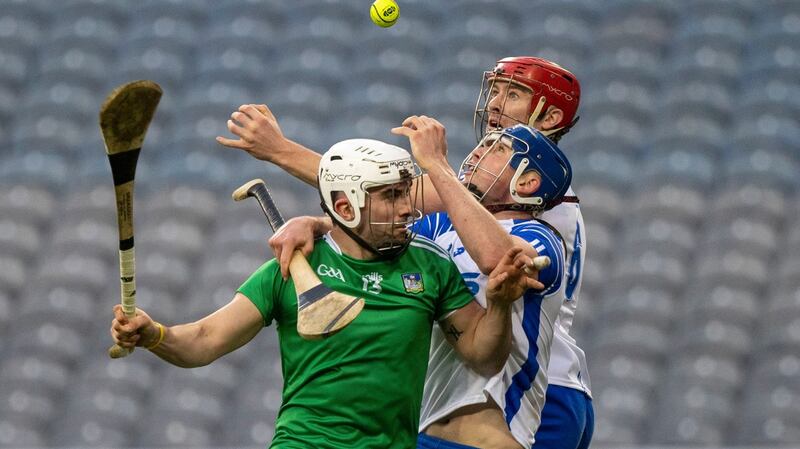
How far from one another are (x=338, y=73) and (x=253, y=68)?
500mm

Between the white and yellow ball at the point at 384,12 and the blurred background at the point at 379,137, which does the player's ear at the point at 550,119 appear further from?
the blurred background at the point at 379,137

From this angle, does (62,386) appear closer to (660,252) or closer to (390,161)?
(660,252)

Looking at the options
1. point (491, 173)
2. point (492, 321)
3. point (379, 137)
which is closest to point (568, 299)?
point (491, 173)

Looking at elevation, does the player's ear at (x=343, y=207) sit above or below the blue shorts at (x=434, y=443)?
above

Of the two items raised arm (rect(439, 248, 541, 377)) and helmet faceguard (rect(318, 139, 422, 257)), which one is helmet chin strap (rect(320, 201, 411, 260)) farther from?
raised arm (rect(439, 248, 541, 377))

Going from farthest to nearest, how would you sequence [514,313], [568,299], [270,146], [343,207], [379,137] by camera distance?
[379,137] < [568,299] < [270,146] < [514,313] < [343,207]

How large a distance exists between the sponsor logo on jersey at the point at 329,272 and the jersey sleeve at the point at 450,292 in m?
0.25

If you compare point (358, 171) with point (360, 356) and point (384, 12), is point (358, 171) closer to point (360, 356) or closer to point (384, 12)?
point (360, 356)

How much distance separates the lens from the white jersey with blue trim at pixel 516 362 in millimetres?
3383

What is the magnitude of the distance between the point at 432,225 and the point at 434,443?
1.92ft

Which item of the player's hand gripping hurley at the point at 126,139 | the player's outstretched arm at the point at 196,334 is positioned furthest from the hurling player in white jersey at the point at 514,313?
the player's hand gripping hurley at the point at 126,139

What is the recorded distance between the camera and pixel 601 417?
20.9 ft

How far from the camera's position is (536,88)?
383cm

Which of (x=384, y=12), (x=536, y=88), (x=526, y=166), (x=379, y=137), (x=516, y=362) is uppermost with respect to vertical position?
(x=384, y=12)
